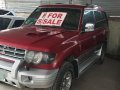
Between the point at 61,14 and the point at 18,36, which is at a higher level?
the point at 61,14

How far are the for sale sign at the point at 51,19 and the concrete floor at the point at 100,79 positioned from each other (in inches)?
59.8

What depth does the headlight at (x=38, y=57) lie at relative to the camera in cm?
326

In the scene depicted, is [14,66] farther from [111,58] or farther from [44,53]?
[111,58]

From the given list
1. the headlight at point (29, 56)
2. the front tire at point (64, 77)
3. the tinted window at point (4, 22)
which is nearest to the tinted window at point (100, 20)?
the front tire at point (64, 77)

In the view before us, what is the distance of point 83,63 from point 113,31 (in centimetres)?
315

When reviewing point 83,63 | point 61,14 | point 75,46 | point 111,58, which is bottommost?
point 111,58

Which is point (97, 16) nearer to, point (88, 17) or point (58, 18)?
point (88, 17)

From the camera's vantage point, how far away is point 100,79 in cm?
516

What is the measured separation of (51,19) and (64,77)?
1.47 m

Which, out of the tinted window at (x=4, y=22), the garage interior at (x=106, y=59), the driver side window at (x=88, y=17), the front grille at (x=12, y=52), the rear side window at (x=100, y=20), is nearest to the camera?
the front grille at (x=12, y=52)

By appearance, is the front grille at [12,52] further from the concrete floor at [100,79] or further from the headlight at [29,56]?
the concrete floor at [100,79]

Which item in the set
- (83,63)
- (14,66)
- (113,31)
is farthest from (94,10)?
(14,66)

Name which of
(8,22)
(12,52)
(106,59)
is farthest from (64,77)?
(106,59)

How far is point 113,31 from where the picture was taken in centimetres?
728
